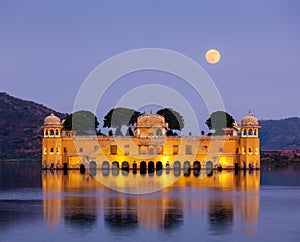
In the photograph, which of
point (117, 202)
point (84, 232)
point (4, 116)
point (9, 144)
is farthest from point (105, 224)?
point (4, 116)

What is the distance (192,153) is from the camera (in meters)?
73.3

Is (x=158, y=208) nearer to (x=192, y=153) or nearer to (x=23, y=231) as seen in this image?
(x=23, y=231)

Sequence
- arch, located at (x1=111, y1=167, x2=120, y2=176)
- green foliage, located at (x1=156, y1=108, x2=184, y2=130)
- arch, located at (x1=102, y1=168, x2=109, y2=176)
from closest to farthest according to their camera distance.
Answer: arch, located at (x1=102, y1=168, x2=109, y2=176), arch, located at (x1=111, y1=167, x2=120, y2=176), green foliage, located at (x1=156, y1=108, x2=184, y2=130)

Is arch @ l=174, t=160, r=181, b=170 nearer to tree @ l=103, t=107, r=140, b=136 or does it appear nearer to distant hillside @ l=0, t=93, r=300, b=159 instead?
tree @ l=103, t=107, r=140, b=136

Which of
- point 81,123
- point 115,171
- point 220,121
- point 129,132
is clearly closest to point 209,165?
point 115,171

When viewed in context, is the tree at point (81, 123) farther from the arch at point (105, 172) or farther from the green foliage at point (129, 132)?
the arch at point (105, 172)

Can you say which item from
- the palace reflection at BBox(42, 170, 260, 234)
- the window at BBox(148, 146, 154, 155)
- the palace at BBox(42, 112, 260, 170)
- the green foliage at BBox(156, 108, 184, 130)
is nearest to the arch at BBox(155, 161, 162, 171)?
the palace at BBox(42, 112, 260, 170)

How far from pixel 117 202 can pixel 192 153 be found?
36.3m

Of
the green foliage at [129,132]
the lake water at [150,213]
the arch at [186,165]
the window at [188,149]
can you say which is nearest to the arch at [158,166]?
the arch at [186,165]

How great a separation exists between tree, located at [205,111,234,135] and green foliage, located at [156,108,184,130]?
13.8 feet

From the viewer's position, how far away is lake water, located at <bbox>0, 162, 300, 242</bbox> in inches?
1065

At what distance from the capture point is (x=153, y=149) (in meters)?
73.9

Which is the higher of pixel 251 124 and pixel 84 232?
pixel 251 124

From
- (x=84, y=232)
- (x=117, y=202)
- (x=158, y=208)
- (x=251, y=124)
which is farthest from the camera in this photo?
(x=251, y=124)
